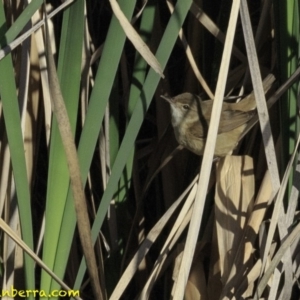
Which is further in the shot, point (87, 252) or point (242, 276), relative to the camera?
point (242, 276)

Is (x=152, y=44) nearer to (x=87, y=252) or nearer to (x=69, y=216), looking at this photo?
(x=69, y=216)

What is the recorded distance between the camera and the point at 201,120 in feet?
9.26

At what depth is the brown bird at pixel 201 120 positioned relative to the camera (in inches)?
95.1

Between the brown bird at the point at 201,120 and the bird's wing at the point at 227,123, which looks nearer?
the brown bird at the point at 201,120

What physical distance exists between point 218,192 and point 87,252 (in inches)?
27.8

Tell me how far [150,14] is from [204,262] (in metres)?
0.97

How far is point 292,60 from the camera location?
1.89 meters

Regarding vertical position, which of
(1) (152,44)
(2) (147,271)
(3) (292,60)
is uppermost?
(1) (152,44)

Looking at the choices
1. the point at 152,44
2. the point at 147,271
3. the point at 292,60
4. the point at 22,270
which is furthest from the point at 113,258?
the point at 292,60

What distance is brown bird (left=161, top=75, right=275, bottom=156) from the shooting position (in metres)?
2.42

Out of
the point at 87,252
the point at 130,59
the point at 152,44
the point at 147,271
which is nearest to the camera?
the point at 87,252

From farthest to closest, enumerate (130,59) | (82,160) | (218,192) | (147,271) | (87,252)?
(130,59) < (147,271) < (218,192) < (82,160) < (87,252)

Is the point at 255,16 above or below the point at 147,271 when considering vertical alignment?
above

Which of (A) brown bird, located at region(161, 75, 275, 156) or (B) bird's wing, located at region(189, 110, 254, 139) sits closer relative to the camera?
(A) brown bird, located at region(161, 75, 275, 156)
